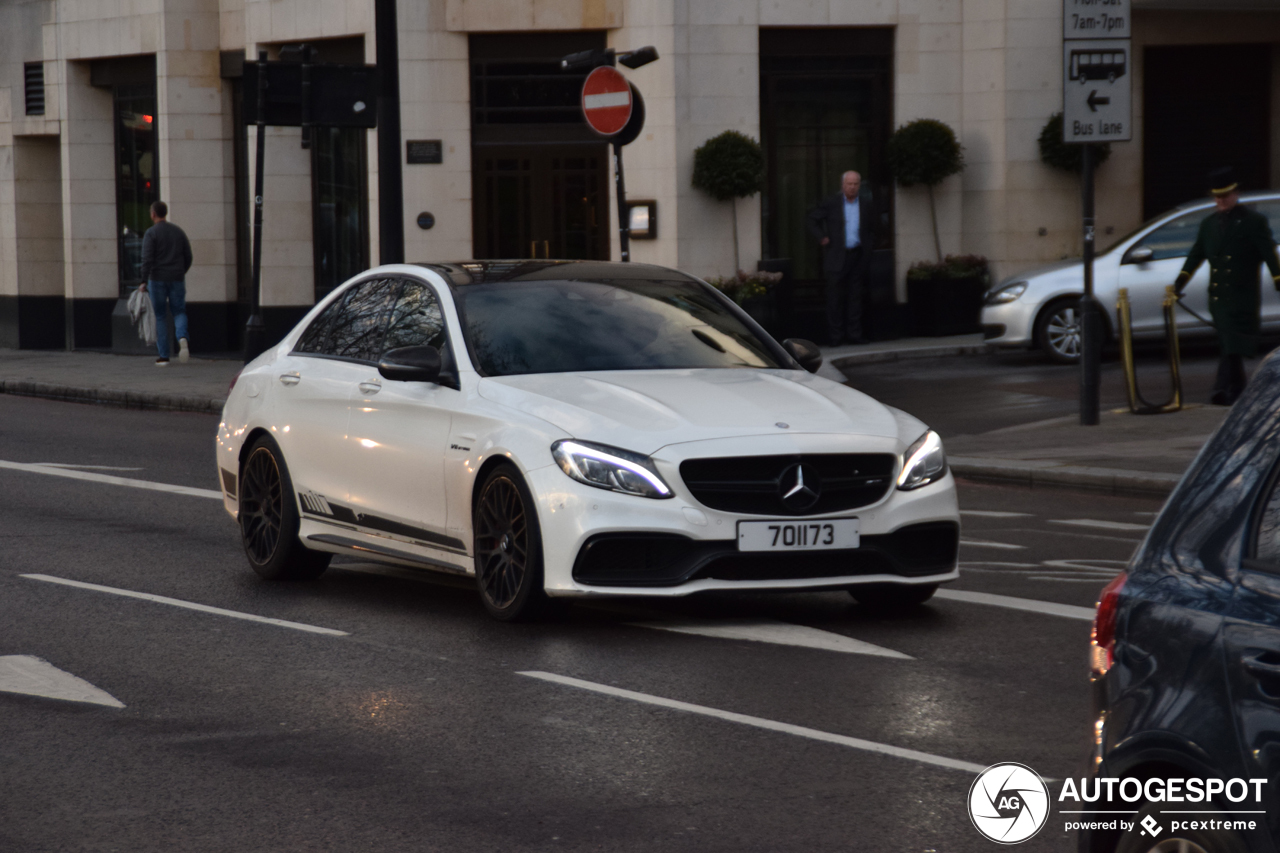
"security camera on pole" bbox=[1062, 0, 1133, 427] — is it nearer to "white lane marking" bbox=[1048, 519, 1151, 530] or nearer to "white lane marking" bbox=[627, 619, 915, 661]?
"white lane marking" bbox=[1048, 519, 1151, 530]

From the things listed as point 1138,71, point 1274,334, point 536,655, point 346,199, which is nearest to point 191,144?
point 346,199

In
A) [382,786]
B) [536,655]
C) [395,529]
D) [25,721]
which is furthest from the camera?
[395,529]

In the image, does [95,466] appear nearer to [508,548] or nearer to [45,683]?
[508,548]

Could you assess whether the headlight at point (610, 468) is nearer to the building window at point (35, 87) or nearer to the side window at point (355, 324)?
the side window at point (355, 324)

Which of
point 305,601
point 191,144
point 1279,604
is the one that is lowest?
point 305,601

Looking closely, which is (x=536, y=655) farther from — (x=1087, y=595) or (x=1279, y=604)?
(x=1279, y=604)

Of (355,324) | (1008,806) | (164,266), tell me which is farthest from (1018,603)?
(164,266)

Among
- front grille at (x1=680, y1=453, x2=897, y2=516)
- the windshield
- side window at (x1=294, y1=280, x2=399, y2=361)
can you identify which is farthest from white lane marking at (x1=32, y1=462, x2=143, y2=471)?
front grille at (x1=680, y1=453, x2=897, y2=516)

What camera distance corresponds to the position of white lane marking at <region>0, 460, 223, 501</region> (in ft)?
43.8

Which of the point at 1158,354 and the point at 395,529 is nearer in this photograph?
the point at 395,529

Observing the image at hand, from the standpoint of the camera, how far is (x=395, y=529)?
8836mm

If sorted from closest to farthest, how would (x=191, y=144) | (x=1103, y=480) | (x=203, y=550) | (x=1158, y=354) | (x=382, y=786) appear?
1. (x=382, y=786)
2. (x=203, y=550)
3. (x=1103, y=480)
4. (x=1158, y=354)
5. (x=191, y=144)

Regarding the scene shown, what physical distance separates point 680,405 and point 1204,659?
185 inches

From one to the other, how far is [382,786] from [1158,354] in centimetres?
1757
